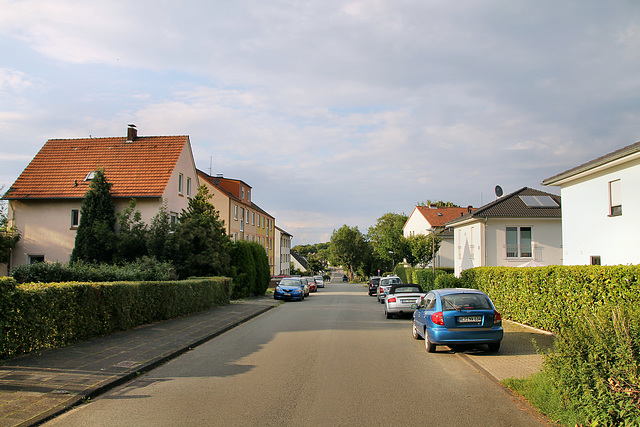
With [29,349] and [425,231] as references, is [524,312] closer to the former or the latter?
[29,349]

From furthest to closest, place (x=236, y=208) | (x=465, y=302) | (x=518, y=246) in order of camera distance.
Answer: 1. (x=236, y=208)
2. (x=518, y=246)
3. (x=465, y=302)

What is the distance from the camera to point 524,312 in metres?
15.1

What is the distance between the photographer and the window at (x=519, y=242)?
1187 inches

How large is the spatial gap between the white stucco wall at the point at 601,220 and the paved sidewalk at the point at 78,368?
13863 mm

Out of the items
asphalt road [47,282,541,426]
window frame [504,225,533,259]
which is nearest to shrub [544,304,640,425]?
asphalt road [47,282,541,426]

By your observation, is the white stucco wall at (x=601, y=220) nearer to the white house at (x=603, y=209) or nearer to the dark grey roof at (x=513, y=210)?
the white house at (x=603, y=209)

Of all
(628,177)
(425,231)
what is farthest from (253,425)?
(425,231)

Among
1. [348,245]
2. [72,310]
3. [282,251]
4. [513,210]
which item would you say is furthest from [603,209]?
[348,245]

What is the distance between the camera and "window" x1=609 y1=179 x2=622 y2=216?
55.7ft

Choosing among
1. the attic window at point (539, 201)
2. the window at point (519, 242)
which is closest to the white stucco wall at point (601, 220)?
the window at point (519, 242)

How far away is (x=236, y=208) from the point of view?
1972 inches

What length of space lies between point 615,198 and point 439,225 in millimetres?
40269

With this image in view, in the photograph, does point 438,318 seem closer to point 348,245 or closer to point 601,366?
point 601,366

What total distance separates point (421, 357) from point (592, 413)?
18.6 feet
